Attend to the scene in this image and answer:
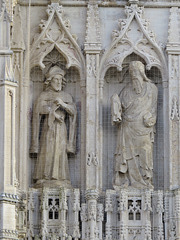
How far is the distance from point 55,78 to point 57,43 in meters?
→ 0.65

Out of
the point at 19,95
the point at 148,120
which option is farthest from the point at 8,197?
the point at 148,120

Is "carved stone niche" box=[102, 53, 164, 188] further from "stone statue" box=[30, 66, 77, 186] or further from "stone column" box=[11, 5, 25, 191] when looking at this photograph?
"stone column" box=[11, 5, 25, 191]

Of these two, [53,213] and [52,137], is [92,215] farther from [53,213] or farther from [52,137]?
[52,137]

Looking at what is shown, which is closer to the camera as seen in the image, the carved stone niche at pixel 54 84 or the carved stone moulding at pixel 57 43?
the carved stone niche at pixel 54 84

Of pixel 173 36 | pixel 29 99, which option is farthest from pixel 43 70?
pixel 173 36

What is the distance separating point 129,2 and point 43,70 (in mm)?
2015

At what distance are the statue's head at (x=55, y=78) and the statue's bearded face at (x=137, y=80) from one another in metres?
1.29

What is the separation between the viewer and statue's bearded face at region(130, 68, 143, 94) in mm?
27719

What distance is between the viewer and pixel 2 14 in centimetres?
2636

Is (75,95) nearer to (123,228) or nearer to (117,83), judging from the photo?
(117,83)

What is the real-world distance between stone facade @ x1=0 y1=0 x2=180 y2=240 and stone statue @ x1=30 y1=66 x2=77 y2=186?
18mm

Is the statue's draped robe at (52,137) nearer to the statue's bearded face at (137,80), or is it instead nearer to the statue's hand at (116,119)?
the statue's hand at (116,119)

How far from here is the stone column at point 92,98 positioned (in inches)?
1074

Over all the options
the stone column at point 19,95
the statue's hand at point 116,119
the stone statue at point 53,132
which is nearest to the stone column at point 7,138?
the stone column at point 19,95
